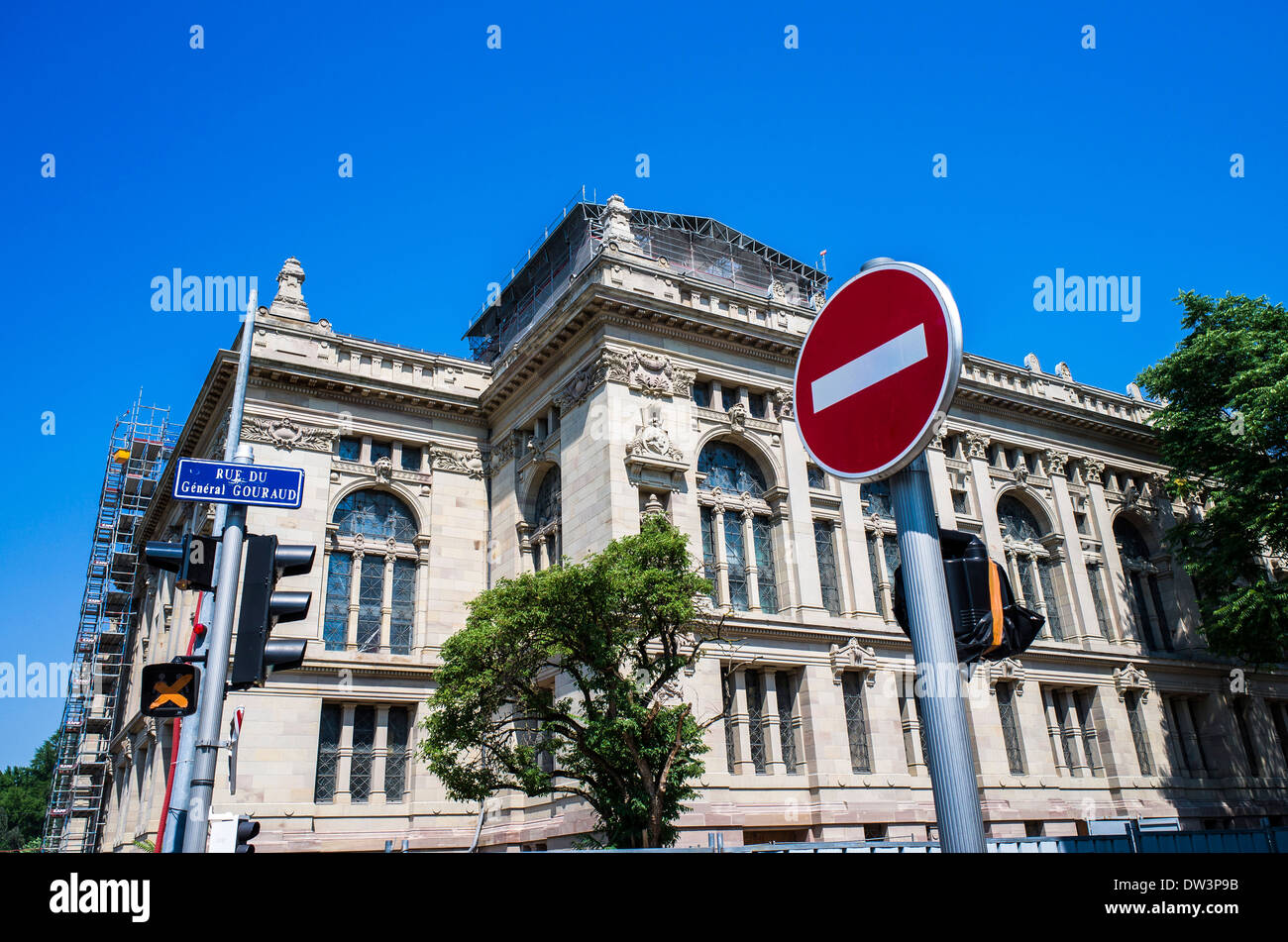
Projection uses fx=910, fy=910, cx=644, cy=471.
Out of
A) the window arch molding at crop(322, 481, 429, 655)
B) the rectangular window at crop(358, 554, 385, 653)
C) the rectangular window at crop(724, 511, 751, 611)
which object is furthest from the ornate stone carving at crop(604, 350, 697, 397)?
the rectangular window at crop(358, 554, 385, 653)

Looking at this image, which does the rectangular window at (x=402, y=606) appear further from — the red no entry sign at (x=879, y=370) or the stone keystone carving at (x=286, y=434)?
the red no entry sign at (x=879, y=370)

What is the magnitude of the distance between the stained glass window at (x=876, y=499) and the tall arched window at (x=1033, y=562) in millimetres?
6484

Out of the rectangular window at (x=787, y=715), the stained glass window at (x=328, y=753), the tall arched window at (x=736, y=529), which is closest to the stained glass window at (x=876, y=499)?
the tall arched window at (x=736, y=529)

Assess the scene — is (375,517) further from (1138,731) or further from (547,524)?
(1138,731)

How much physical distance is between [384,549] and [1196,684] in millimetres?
36695

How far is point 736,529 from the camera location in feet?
111

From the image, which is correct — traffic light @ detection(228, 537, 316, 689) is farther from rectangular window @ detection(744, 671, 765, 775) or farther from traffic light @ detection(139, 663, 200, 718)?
rectangular window @ detection(744, 671, 765, 775)

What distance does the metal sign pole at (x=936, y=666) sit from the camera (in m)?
4.14

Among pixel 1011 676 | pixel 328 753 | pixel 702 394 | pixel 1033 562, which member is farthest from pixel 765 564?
pixel 328 753
